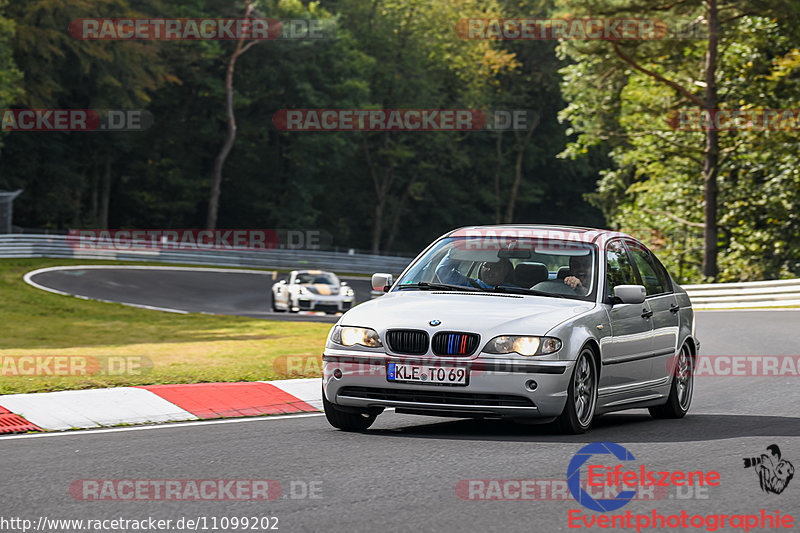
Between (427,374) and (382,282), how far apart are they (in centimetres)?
166

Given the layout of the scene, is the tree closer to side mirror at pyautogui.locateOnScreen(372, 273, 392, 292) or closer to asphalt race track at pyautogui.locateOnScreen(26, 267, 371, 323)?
asphalt race track at pyautogui.locateOnScreen(26, 267, 371, 323)

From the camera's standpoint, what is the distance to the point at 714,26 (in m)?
38.9

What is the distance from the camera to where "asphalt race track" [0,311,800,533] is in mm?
6320

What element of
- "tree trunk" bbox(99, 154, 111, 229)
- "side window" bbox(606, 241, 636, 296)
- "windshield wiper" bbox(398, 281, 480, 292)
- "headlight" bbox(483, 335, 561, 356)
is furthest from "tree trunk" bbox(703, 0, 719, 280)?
"tree trunk" bbox(99, 154, 111, 229)

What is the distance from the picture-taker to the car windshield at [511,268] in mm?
9961

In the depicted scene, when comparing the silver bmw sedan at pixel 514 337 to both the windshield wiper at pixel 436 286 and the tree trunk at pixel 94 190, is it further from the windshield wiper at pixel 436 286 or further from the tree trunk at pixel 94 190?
the tree trunk at pixel 94 190

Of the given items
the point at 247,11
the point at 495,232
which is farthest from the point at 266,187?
the point at 495,232

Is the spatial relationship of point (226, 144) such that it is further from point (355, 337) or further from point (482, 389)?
point (482, 389)

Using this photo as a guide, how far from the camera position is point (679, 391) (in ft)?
36.1

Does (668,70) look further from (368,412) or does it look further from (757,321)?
(368,412)

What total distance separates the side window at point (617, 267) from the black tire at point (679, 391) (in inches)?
37.0

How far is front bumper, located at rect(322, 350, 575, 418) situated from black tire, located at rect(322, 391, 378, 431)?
45cm

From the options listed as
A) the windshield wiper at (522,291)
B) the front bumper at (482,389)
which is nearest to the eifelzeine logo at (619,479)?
the front bumper at (482,389)

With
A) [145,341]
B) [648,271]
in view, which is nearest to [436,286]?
[648,271]
